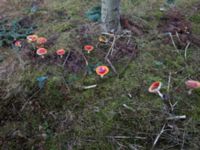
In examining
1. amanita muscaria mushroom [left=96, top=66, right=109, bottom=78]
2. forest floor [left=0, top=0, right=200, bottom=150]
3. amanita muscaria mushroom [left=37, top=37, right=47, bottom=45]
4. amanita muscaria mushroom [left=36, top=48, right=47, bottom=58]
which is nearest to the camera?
forest floor [left=0, top=0, right=200, bottom=150]

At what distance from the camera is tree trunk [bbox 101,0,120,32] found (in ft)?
8.79

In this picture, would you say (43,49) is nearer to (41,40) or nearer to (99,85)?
(41,40)

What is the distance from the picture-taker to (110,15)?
2.74 m

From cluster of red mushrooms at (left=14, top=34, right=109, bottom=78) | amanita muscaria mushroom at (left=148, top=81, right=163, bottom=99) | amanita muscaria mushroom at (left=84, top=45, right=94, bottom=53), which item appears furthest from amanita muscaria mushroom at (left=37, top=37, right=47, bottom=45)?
amanita muscaria mushroom at (left=148, top=81, right=163, bottom=99)

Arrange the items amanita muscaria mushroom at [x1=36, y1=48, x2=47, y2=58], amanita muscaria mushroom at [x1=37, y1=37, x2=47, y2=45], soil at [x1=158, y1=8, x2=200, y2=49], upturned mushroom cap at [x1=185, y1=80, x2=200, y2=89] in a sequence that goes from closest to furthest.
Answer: upturned mushroom cap at [x1=185, y1=80, x2=200, y2=89]
amanita muscaria mushroom at [x1=36, y1=48, x2=47, y2=58]
amanita muscaria mushroom at [x1=37, y1=37, x2=47, y2=45]
soil at [x1=158, y1=8, x2=200, y2=49]

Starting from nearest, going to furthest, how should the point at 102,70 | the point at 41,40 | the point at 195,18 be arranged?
the point at 102,70, the point at 41,40, the point at 195,18

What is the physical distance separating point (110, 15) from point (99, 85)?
944 mm

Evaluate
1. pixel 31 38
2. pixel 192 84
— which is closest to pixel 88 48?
pixel 31 38

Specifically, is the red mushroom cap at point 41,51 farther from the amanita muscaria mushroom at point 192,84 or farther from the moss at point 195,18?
the moss at point 195,18

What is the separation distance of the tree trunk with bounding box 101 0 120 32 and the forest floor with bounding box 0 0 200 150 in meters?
0.14

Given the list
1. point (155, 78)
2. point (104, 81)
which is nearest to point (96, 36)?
point (104, 81)

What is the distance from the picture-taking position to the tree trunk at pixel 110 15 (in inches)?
105

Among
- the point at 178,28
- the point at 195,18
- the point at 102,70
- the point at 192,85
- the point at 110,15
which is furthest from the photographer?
the point at 195,18

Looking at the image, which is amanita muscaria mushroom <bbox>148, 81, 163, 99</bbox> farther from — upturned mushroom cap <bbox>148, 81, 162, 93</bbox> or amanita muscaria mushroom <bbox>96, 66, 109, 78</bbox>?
amanita muscaria mushroom <bbox>96, 66, 109, 78</bbox>
